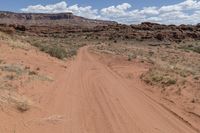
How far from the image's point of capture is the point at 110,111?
10922mm

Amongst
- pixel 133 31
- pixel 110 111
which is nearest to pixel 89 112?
pixel 110 111

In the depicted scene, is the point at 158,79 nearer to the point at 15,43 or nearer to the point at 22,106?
the point at 22,106

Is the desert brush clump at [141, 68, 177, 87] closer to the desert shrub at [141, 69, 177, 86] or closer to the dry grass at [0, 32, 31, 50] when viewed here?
the desert shrub at [141, 69, 177, 86]

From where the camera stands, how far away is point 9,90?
12.3 meters

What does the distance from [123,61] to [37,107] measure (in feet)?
63.1

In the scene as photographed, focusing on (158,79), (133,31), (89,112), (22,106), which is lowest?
(133,31)

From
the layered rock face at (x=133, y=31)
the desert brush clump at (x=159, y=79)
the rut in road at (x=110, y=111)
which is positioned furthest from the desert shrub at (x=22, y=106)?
the layered rock face at (x=133, y=31)

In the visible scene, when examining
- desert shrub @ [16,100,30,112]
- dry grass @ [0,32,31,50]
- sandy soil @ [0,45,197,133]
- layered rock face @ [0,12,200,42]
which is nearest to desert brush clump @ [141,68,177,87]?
sandy soil @ [0,45,197,133]

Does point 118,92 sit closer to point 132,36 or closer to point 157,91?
point 157,91

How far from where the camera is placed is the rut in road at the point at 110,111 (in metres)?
9.19

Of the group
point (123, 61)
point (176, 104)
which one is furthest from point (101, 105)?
point (123, 61)

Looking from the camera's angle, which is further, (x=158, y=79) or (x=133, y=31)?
(x=133, y=31)

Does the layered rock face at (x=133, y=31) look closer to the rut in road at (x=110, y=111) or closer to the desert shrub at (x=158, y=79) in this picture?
the desert shrub at (x=158, y=79)

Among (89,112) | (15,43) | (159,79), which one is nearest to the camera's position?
(89,112)
